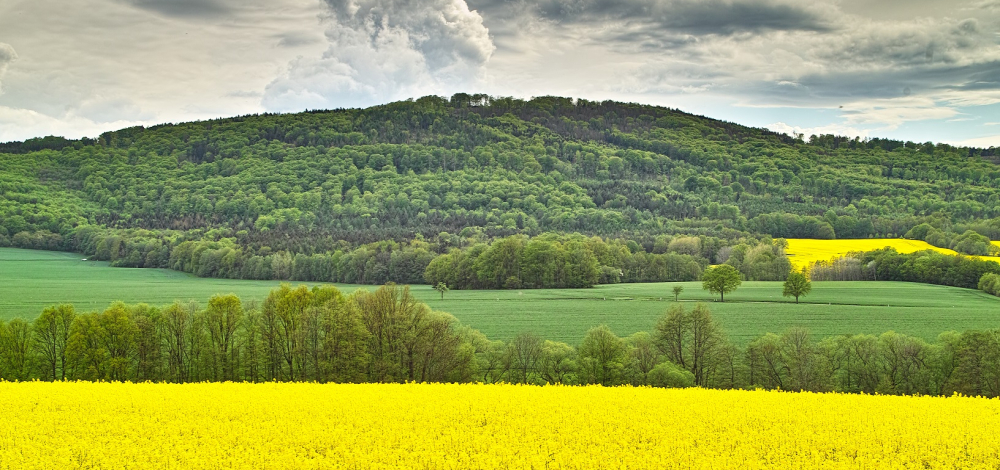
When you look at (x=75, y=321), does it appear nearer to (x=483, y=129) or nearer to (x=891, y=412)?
(x=891, y=412)

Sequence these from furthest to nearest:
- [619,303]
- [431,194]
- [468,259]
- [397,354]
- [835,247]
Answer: [431,194] < [835,247] < [468,259] < [619,303] < [397,354]

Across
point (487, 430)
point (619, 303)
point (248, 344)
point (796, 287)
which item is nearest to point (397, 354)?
point (248, 344)

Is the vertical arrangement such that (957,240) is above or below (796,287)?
above

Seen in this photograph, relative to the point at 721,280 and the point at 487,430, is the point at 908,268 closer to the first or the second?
the point at 721,280

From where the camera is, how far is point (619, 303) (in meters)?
66.1

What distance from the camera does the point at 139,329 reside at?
35750mm

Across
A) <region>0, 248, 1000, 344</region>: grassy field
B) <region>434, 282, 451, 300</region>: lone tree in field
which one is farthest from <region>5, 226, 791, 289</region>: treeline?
<region>434, 282, 451, 300</region>: lone tree in field

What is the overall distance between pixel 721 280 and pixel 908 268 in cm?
2973

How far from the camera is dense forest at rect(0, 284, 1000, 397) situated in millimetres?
34750

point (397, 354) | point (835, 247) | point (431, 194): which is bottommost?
point (397, 354)

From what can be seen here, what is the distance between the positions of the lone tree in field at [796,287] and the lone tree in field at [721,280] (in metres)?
4.50

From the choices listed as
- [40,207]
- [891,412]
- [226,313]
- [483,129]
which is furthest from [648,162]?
[891,412]

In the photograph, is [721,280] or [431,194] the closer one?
[721,280]

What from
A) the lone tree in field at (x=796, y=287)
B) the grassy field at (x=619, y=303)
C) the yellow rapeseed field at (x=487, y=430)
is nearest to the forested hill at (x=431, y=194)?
the grassy field at (x=619, y=303)
